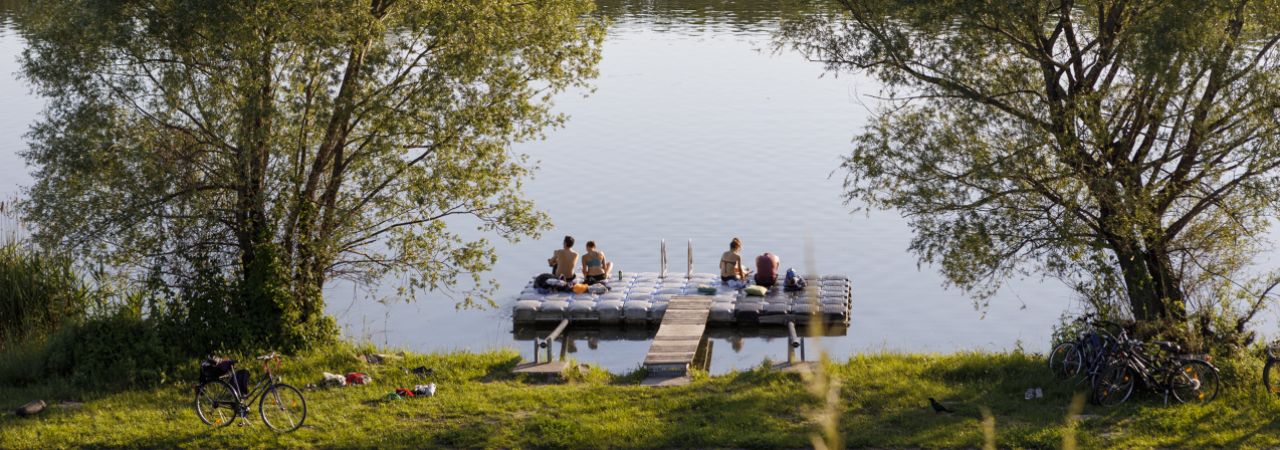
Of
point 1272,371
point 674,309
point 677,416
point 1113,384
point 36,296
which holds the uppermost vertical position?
point 36,296

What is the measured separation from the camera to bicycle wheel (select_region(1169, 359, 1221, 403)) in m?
16.1

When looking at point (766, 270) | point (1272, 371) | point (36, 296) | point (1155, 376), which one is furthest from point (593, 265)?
point (1272, 371)

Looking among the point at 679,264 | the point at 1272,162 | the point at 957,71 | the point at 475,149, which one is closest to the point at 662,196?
the point at 679,264

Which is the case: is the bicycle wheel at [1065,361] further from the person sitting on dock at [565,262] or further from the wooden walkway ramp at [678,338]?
the person sitting on dock at [565,262]

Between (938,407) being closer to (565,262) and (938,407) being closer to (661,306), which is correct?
(661,306)

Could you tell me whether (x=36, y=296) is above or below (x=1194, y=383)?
above

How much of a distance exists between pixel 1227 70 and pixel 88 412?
1461 centimetres

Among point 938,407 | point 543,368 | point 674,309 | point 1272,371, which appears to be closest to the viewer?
point 938,407

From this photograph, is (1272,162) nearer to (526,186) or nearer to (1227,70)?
(1227,70)

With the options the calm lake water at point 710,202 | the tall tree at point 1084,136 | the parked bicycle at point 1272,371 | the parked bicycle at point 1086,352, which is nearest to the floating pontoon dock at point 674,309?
the calm lake water at point 710,202

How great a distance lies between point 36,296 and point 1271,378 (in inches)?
699

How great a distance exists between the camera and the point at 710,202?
1505 inches

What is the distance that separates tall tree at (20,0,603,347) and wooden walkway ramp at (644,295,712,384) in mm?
3268

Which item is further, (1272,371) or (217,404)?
(1272,371)
